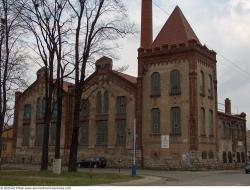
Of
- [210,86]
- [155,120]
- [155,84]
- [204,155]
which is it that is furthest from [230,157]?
[155,84]

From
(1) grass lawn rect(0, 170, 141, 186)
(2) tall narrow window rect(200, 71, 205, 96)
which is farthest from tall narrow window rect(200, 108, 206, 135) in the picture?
(1) grass lawn rect(0, 170, 141, 186)

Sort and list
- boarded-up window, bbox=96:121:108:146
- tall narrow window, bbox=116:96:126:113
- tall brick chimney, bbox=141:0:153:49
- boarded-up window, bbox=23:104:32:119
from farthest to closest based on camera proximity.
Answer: boarded-up window, bbox=23:104:32:119 < boarded-up window, bbox=96:121:108:146 < tall brick chimney, bbox=141:0:153:49 < tall narrow window, bbox=116:96:126:113

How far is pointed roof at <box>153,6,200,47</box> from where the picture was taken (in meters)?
50.5

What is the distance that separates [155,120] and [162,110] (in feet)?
4.72

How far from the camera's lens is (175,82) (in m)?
48.6

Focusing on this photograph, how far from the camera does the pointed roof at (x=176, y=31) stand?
50469 mm

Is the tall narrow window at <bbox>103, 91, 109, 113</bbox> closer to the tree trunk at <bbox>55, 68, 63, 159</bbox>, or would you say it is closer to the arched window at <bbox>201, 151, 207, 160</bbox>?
the arched window at <bbox>201, 151, 207, 160</bbox>

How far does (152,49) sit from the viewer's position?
50656mm

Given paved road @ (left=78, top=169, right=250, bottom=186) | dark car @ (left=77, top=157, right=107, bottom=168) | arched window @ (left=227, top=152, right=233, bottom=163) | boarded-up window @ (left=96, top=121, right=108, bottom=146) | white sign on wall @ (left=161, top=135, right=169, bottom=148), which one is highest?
Result: boarded-up window @ (left=96, top=121, right=108, bottom=146)

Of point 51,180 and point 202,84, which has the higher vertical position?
point 202,84

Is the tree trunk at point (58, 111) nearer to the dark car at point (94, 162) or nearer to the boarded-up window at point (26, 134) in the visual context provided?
the dark car at point (94, 162)

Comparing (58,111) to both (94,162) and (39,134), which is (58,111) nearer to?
(94,162)

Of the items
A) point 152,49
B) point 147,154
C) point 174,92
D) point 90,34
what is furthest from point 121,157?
point 90,34

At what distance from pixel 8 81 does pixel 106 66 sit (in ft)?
65.0
